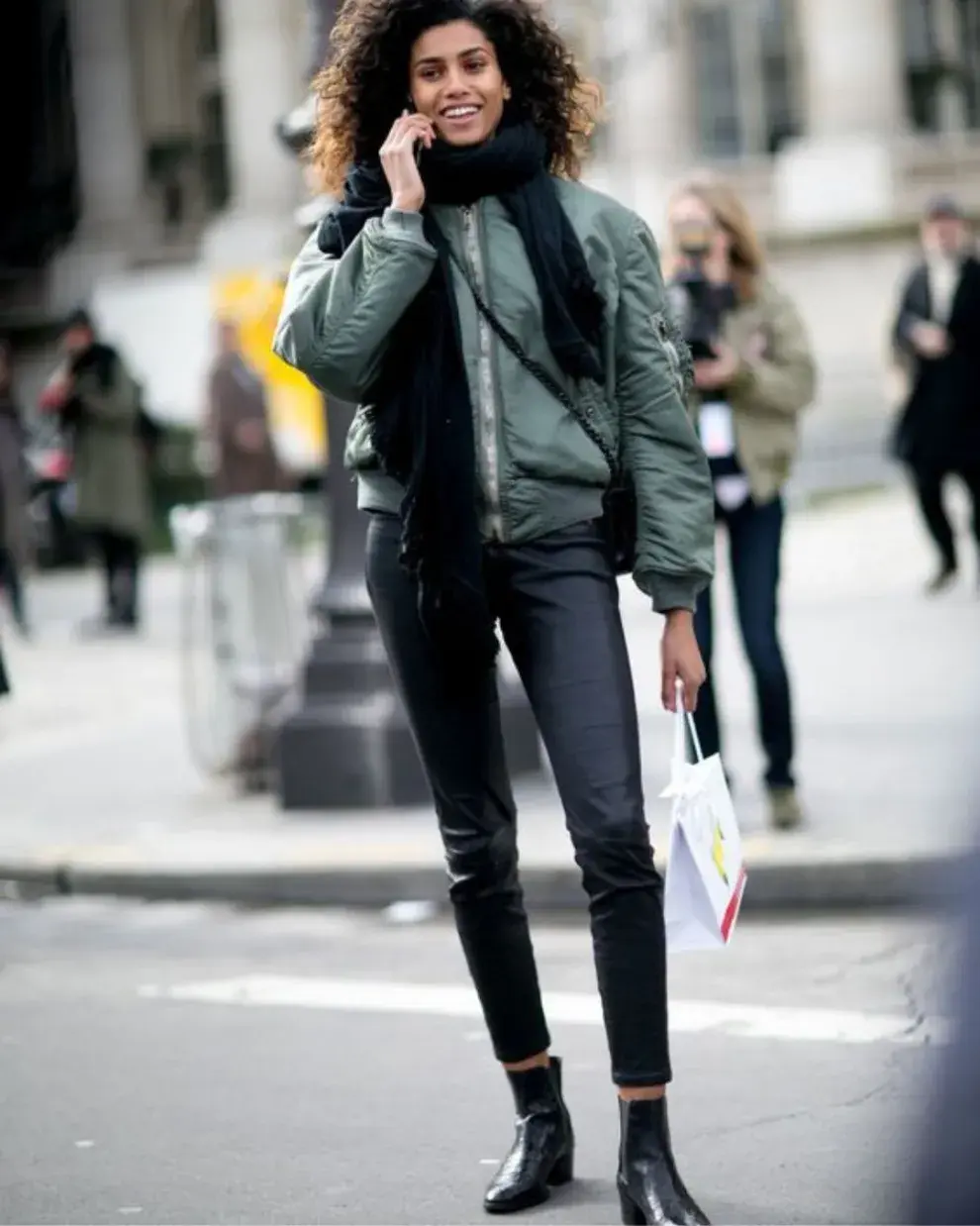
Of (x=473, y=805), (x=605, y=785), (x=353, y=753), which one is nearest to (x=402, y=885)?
(x=353, y=753)

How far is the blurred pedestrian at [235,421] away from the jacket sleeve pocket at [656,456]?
14.0m

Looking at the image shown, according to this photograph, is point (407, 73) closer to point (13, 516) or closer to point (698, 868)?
point (698, 868)

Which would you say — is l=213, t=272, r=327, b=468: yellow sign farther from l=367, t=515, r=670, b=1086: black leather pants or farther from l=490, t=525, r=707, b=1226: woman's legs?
l=490, t=525, r=707, b=1226: woman's legs

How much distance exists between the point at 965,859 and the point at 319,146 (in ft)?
9.12

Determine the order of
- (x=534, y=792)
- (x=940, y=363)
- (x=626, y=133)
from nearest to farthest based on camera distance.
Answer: (x=534, y=792)
(x=940, y=363)
(x=626, y=133)

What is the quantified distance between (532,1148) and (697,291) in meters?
3.60

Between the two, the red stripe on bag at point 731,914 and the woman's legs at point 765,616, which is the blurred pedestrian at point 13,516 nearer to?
the woman's legs at point 765,616

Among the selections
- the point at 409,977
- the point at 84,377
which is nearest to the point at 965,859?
the point at 409,977

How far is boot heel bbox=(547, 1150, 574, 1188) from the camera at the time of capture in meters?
4.72

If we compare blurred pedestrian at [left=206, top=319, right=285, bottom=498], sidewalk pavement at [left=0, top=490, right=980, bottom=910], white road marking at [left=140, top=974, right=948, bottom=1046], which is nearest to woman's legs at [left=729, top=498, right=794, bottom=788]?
sidewalk pavement at [left=0, top=490, right=980, bottom=910]

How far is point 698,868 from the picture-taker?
4.39m

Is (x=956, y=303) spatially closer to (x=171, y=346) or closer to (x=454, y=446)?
(x=454, y=446)

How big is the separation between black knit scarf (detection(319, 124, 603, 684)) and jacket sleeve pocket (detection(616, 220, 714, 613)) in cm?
8

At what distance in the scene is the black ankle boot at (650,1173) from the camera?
14.2 feet
